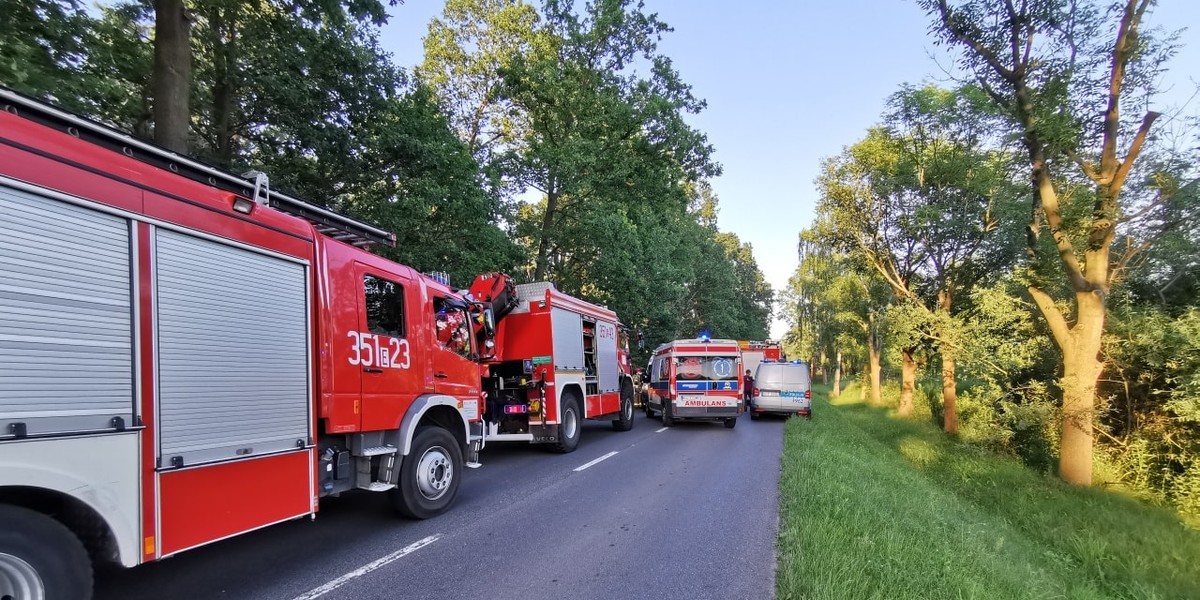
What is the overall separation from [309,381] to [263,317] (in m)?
0.69

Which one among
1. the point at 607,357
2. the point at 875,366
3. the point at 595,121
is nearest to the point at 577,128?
the point at 595,121

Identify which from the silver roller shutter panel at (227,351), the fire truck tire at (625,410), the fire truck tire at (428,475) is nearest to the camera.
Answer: the silver roller shutter panel at (227,351)

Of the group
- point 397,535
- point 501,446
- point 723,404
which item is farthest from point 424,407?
point 723,404

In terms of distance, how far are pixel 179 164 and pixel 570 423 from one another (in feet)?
28.5

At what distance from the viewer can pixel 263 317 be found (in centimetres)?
470

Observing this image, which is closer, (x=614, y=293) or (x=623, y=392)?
(x=623, y=392)

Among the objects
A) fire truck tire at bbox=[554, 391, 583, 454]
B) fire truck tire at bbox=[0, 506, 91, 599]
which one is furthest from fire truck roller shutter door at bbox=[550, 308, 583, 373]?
fire truck tire at bbox=[0, 506, 91, 599]

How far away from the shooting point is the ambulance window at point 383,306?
594cm

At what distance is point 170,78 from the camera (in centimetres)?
791

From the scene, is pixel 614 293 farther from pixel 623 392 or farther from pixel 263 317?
pixel 263 317

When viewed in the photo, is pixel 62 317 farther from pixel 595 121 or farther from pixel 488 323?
pixel 595 121

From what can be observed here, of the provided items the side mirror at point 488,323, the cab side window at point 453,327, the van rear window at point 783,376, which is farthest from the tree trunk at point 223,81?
the van rear window at point 783,376

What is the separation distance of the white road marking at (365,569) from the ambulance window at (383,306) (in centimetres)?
208

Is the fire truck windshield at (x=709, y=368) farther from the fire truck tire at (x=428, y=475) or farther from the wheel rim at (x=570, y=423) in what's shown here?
the fire truck tire at (x=428, y=475)
